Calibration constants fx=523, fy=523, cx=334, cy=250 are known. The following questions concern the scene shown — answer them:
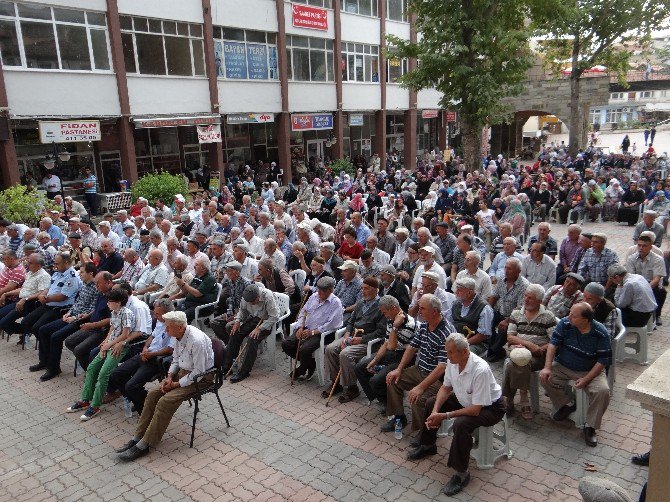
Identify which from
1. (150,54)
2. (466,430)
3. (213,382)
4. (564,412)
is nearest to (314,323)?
(213,382)

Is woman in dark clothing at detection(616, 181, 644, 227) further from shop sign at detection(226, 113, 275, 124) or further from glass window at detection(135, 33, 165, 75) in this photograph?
glass window at detection(135, 33, 165, 75)

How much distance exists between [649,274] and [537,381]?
9.95ft

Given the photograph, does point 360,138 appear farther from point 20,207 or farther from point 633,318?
point 633,318

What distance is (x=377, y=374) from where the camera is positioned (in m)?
5.70

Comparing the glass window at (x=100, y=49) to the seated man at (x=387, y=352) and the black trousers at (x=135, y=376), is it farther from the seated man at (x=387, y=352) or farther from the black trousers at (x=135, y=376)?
the seated man at (x=387, y=352)

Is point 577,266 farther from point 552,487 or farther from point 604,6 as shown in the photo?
point 604,6

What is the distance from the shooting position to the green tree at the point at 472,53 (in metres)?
16.1

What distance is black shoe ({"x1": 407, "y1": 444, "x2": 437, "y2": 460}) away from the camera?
5.08m

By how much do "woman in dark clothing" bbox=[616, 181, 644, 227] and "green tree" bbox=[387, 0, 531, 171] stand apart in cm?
473

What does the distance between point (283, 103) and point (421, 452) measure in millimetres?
20594

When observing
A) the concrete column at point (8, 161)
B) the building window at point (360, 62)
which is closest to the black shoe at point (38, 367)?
the concrete column at point (8, 161)

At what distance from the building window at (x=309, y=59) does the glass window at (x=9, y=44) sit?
36.7ft

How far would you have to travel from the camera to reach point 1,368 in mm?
7758

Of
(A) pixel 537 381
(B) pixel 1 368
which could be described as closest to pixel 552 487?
(A) pixel 537 381
